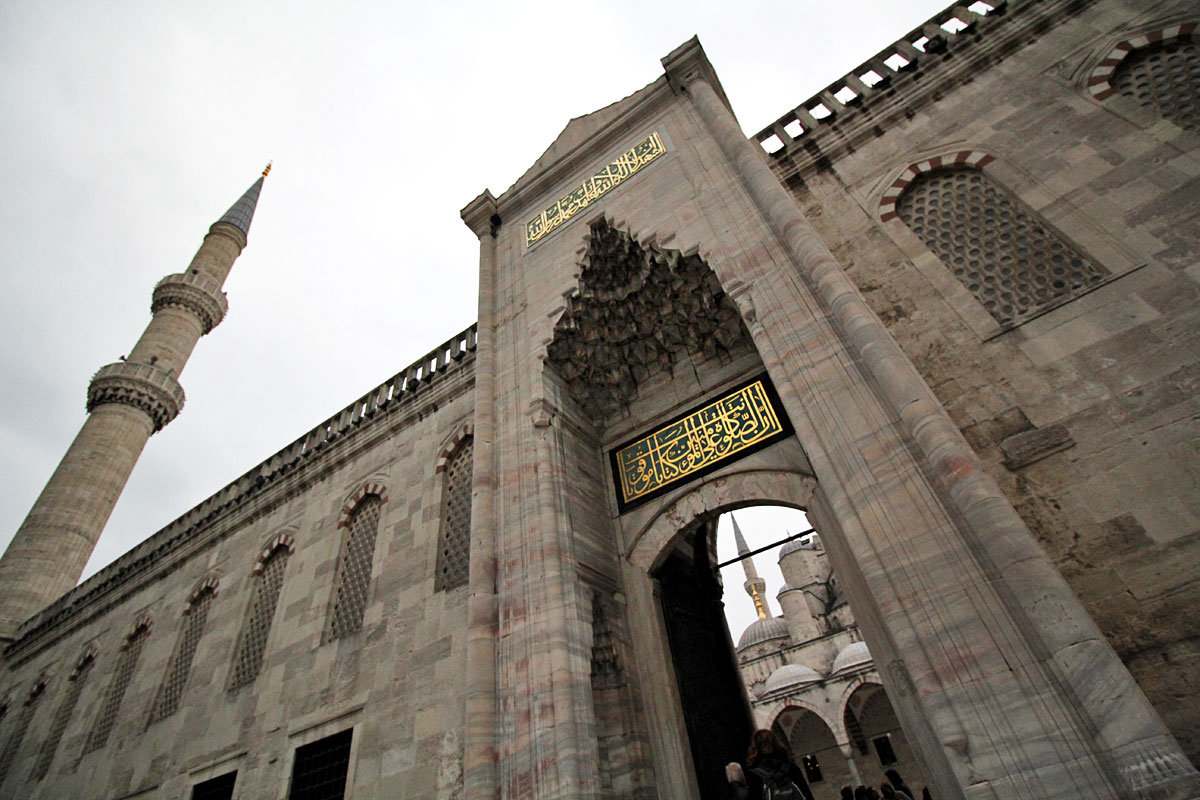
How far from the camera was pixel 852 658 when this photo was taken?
19781mm

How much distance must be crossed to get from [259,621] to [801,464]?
27.9 feet

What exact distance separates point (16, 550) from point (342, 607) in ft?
46.4

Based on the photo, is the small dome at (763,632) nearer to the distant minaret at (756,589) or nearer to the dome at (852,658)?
the distant minaret at (756,589)

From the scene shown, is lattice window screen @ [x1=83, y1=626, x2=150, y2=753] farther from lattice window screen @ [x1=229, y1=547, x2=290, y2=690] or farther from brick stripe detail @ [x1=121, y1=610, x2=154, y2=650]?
lattice window screen @ [x1=229, y1=547, x2=290, y2=690]

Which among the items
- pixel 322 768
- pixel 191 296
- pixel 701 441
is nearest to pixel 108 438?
pixel 191 296

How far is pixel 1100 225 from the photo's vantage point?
4.55 metres

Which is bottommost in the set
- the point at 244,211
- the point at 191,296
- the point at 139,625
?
the point at 139,625

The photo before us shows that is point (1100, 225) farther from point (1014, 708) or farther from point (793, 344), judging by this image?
point (1014, 708)

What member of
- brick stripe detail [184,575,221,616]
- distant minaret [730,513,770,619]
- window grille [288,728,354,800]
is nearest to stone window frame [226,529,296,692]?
brick stripe detail [184,575,221,616]

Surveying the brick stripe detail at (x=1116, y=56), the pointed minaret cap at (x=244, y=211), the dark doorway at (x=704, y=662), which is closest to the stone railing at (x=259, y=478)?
the dark doorway at (x=704, y=662)

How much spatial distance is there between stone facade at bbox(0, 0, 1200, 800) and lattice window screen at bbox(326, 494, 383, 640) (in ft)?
0.28

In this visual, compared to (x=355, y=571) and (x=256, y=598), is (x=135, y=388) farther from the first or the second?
(x=355, y=571)

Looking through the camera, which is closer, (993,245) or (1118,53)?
(993,245)

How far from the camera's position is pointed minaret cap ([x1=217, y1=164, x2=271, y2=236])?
77.9 feet
